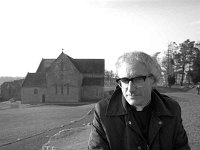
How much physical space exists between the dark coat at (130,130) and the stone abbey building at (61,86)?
55.6m

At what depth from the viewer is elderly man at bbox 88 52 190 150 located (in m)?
3.23

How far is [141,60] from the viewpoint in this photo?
3297 mm

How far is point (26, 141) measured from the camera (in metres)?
11.6

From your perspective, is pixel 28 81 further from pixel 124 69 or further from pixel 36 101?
pixel 124 69

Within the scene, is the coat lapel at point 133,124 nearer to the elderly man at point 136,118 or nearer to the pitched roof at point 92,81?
the elderly man at point 136,118

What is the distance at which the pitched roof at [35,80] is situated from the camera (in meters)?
61.3

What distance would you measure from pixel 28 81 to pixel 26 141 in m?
52.1

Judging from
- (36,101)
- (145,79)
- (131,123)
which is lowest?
(36,101)

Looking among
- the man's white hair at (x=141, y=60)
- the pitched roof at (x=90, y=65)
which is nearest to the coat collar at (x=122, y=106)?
the man's white hair at (x=141, y=60)

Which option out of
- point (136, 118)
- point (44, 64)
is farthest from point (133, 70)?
point (44, 64)

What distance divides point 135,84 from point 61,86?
57383 mm

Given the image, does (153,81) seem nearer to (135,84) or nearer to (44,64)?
(135,84)

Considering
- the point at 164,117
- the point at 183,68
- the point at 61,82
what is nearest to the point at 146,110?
the point at 164,117

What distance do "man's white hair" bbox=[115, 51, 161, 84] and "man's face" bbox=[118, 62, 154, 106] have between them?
0.15 feet
